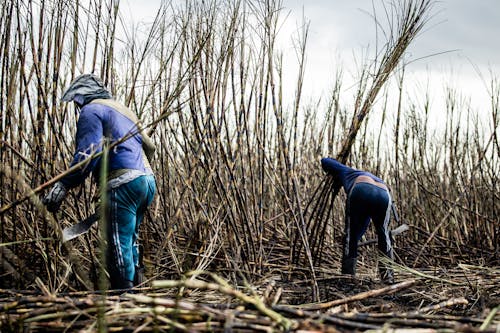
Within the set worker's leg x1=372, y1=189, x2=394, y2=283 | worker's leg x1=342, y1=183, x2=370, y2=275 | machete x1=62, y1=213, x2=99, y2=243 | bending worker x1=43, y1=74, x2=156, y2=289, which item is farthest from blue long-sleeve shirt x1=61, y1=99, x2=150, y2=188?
worker's leg x1=372, y1=189, x2=394, y2=283

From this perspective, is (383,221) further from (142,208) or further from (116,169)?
(116,169)

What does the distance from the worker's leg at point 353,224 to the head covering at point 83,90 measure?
1.60 m

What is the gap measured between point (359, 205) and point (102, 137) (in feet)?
5.52

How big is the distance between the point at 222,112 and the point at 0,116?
109 centimetres

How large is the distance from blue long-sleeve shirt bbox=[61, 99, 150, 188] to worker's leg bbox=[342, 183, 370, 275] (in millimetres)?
1332

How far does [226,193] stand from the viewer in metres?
2.66

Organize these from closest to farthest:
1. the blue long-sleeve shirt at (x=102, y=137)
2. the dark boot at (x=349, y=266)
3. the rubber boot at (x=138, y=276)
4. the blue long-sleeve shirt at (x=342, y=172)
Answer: the blue long-sleeve shirt at (x=102, y=137) → the rubber boot at (x=138, y=276) → the blue long-sleeve shirt at (x=342, y=172) → the dark boot at (x=349, y=266)

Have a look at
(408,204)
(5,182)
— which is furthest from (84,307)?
(408,204)

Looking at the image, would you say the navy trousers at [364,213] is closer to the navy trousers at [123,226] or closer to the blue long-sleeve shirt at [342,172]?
the blue long-sleeve shirt at [342,172]

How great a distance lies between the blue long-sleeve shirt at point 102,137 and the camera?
212cm

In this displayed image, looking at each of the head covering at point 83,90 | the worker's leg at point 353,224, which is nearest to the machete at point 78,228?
the head covering at point 83,90

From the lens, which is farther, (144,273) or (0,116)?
(144,273)

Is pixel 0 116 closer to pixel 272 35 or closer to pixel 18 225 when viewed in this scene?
pixel 18 225

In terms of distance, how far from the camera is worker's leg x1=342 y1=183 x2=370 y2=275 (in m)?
3.07
